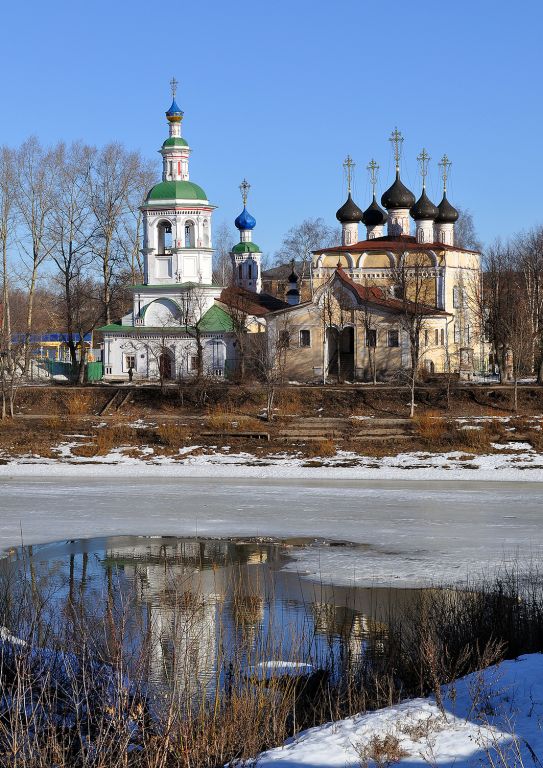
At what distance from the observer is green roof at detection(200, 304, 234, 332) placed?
149ft

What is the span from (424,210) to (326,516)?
115ft

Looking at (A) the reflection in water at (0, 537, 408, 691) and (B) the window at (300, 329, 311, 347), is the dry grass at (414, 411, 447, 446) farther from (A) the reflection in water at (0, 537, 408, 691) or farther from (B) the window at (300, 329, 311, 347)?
(A) the reflection in water at (0, 537, 408, 691)

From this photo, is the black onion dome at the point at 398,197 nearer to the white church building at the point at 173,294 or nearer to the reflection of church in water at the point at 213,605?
the white church building at the point at 173,294

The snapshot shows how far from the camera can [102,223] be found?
49.8m

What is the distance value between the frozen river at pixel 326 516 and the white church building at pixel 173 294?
18.4 meters

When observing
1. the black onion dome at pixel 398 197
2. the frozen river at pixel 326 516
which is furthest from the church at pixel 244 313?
the frozen river at pixel 326 516

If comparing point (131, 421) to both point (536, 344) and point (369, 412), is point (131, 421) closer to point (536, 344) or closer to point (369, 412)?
point (369, 412)

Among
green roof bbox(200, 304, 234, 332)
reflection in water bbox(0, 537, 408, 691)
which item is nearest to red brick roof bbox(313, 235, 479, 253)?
green roof bbox(200, 304, 234, 332)

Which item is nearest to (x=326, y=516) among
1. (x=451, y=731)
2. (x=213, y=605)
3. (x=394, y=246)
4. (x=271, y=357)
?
(x=213, y=605)

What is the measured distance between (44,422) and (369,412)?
10.1 m

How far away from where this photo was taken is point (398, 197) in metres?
54.8

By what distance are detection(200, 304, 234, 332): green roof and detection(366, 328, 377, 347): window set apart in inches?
209

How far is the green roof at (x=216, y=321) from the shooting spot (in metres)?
45.4

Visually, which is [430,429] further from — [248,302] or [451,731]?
[451,731]
